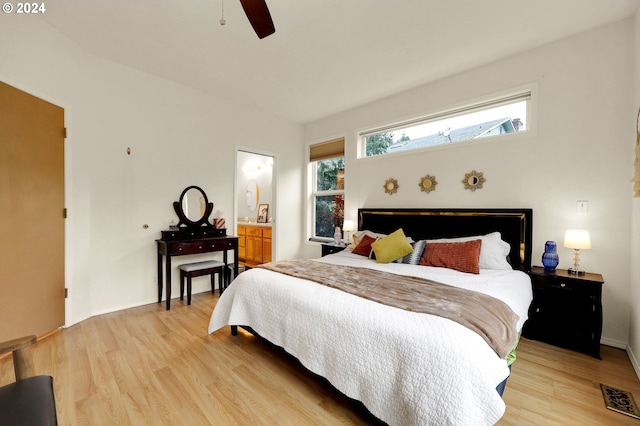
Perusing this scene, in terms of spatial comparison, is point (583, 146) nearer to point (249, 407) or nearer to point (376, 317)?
point (376, 317)

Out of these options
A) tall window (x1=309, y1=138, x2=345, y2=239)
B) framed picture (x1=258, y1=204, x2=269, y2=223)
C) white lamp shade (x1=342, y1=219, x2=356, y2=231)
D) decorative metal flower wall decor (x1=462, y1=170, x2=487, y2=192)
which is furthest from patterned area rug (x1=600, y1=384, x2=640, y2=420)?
framed picture (x1=258, y1=204, x2=269, y2=223)

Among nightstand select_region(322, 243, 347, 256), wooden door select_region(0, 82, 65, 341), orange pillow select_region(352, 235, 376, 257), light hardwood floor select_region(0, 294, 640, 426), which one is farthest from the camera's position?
nightstand select_region(322, 243, 347, 256)

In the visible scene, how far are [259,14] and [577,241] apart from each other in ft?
10.2

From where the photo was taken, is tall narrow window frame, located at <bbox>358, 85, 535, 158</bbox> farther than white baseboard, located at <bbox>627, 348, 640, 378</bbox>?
Yes

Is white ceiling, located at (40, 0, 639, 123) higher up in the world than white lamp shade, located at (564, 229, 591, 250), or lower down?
higher up

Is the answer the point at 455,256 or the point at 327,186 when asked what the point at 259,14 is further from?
the point at 327,186

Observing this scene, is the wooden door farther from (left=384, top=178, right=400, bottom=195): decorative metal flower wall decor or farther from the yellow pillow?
(left=384, top=178, right=400, bottom=195): decorative metal flower wall decor

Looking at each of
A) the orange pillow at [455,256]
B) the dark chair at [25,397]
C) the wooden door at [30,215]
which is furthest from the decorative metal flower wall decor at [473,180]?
the wooden door at [30,215]

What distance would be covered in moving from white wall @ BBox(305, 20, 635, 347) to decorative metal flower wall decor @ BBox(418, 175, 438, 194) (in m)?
0.10

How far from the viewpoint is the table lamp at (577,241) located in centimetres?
234

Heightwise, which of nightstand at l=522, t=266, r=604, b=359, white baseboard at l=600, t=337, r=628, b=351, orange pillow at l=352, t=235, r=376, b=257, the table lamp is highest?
the table lamp

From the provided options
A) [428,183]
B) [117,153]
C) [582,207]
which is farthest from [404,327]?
[117,153]

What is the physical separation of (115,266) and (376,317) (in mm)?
3189

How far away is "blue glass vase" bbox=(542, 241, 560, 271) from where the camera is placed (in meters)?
2.52
